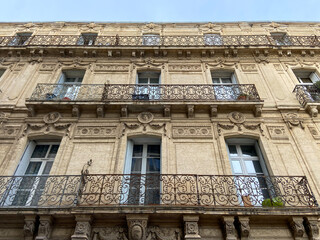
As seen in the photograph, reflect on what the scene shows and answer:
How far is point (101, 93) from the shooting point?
802cm

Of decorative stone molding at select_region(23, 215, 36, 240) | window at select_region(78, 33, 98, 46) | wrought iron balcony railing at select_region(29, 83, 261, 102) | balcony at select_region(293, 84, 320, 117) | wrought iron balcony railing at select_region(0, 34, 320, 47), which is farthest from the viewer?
window at select_region(78, 33, 98, 46)

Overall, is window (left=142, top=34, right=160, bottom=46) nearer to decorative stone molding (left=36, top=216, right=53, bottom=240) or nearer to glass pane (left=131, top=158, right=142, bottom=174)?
glass pane (left=131, top=158, right=142, bottom=174)

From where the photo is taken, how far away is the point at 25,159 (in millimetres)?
6570

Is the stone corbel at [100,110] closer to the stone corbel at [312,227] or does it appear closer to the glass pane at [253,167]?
the glass pane at [253,167]

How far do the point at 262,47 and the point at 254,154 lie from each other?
510cm

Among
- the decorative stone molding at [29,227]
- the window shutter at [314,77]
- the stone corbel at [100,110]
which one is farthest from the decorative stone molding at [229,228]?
the window shutter at [314,77]

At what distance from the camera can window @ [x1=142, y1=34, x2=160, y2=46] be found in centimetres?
1066

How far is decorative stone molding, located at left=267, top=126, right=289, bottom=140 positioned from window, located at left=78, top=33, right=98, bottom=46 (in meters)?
8.40

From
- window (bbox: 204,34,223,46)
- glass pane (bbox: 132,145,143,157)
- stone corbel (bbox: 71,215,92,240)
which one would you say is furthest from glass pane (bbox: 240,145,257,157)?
window (bbox: 204,34,223,46)

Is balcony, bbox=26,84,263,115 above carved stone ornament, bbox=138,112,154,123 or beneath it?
above

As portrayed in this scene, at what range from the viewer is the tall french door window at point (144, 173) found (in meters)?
5.52

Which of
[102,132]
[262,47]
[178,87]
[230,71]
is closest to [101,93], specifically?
[102,132]

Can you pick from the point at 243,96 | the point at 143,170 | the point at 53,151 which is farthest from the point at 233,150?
the point at 53,151

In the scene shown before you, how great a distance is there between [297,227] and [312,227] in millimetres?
288
